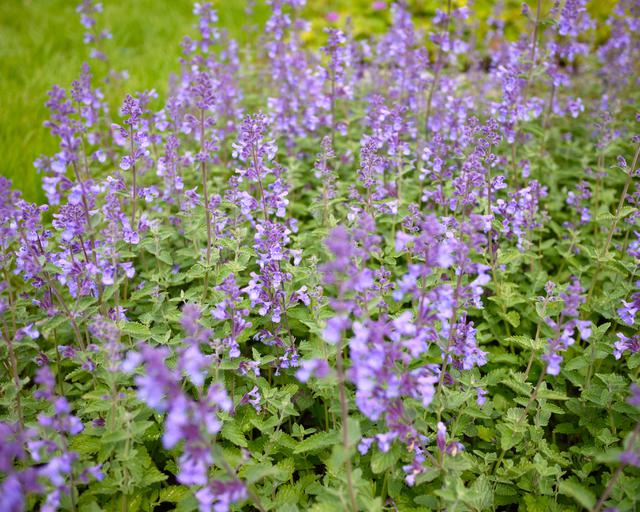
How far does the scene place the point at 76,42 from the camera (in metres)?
8.94

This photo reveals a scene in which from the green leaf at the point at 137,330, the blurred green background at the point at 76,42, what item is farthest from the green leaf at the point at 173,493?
the blurred green background at the point at 76,42

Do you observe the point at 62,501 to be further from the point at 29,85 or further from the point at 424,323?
the point at 29,85

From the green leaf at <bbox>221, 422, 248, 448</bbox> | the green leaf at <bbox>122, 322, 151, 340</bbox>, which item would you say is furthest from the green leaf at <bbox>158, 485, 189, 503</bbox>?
the green leaf at <bbox>122, 322, 151, 340</bbox>

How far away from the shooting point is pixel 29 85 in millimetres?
7035

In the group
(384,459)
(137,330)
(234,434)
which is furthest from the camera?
(137,330)

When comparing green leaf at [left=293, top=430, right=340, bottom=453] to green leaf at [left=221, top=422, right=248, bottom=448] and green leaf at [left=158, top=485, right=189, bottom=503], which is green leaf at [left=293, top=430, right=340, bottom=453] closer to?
green leaf at [left=221, top=422, right=248, bottom=448]

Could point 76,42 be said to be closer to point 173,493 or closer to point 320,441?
point 173,493

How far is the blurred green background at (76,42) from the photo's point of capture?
19.9 ft

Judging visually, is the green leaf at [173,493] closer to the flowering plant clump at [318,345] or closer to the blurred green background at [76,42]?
the flowering plant clump at [318,345]

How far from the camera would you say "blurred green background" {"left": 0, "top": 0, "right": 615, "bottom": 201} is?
6051 millimetres

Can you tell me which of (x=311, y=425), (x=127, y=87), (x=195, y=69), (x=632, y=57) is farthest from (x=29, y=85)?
(x=632, y=57)

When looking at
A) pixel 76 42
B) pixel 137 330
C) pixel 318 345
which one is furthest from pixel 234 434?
pixel 76 42

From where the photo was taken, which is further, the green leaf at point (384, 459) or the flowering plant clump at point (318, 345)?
the green leaf at point (384, 459)

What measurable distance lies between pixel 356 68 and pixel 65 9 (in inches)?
282
